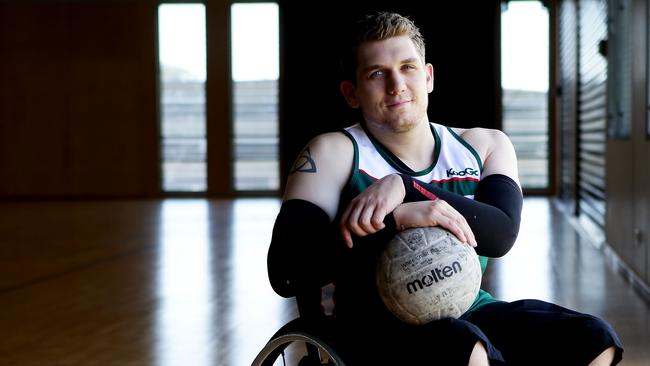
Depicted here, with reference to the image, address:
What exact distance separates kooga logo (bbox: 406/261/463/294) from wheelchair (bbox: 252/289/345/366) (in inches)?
9.8

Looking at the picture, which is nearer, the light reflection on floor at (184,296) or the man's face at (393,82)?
the man's face at (393,82)

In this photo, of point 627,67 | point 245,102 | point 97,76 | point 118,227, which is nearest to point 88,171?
point 97,76

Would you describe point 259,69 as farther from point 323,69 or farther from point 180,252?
point 323,69

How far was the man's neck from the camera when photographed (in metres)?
2.11

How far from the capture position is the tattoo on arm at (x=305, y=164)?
210 cm

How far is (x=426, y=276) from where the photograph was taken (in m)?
1.76

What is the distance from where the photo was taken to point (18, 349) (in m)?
4.14

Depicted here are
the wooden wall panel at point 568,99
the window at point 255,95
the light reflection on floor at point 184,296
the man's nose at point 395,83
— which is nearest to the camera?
the man's nose at point 395,83

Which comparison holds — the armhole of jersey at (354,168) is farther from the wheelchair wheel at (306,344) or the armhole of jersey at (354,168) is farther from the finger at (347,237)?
the wheelchair wheel at (306,344)

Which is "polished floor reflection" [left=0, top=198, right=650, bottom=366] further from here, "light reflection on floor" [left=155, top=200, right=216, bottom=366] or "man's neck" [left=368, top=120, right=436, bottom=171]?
"man's neck" [left=368, top=120, right=436, bottom=171]

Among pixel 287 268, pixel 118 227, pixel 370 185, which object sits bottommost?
pixel 118 227

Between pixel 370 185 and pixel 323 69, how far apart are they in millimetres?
1405

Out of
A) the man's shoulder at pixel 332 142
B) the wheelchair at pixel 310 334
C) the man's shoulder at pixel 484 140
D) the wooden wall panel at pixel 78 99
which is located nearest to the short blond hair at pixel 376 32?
the man's shoulder at pixel 332 142

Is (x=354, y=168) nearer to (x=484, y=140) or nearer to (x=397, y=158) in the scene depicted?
(x=397, y=158)
